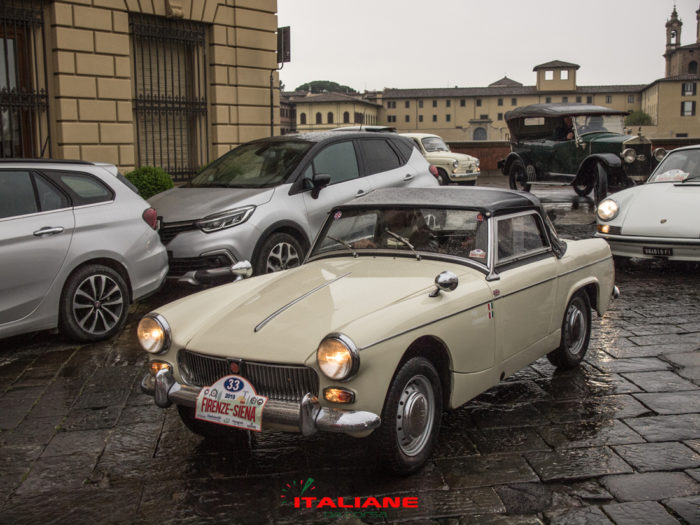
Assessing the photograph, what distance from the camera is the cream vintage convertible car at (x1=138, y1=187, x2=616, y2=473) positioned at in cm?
369

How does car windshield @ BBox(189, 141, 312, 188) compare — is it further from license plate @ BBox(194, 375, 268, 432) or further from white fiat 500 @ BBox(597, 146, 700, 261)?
license plate @ BBox(194, 375, 268, 432)

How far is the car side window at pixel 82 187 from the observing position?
693 centimetres

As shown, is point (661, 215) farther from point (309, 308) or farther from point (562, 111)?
point (562, 111)

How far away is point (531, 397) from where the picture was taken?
17.3ft

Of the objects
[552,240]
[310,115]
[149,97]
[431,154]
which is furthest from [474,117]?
[552,240]

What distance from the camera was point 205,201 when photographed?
843 centimetres

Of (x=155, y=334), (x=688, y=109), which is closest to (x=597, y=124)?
(x=155, y=334)

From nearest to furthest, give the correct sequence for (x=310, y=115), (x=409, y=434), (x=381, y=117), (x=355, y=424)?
1. (x=355, y=424)
2. (x=409, y=434)
3. (x=310, y=115)
4. (x=381, y=117)

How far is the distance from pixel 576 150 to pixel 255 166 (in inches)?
437

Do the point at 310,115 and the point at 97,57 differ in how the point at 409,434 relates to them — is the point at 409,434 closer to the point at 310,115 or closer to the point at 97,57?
the point at 97,57

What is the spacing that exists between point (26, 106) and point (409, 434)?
1045cm

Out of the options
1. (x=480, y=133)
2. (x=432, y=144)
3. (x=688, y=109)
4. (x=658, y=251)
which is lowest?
(x=658, y=251)

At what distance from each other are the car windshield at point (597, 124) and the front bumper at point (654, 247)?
9228 millimetres

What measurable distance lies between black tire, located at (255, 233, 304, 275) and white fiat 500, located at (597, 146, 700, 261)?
4.05m
